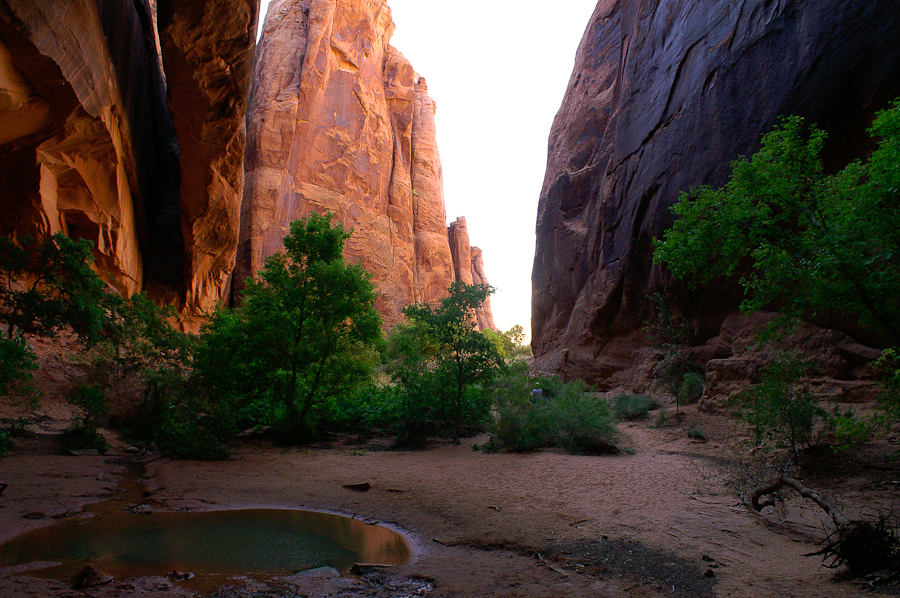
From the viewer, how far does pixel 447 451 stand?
11992 mm

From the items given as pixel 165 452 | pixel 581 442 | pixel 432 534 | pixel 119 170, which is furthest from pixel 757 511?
pixel 119 170

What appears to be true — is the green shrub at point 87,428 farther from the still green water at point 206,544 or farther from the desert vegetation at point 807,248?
the desert vegetation at point 807,248

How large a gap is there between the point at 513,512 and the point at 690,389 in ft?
35.0

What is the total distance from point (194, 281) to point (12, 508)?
694 inches

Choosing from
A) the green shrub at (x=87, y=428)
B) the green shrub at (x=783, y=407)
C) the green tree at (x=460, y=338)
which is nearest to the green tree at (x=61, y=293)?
the green shrub at (x=87, y=428)

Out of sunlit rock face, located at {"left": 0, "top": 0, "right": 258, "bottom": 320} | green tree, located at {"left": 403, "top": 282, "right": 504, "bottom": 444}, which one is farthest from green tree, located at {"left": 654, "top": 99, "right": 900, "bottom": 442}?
sunlit rock face, located at {"left": 0, "top": 0, "right": 258, "bottom": 320}

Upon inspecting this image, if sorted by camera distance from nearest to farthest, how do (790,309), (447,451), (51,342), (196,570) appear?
(196,570)
(790,309)
(447,451)
(51,342)

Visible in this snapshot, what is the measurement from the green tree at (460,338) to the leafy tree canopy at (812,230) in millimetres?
6058

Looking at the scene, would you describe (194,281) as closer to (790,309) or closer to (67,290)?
(67,290)

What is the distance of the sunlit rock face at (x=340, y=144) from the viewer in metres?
35.0

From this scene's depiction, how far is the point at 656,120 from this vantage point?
19.3m

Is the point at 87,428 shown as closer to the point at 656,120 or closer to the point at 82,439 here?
the point at 82,439

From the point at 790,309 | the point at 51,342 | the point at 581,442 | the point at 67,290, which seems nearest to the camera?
the point at 790,309

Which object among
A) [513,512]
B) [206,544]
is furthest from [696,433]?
[206,544]
